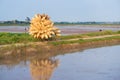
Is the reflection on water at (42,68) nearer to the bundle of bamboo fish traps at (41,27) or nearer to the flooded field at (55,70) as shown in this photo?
the flooded field at (55,70)

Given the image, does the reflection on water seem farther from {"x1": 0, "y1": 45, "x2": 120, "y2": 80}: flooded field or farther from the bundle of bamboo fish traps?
the bundle of bamboo fish traps

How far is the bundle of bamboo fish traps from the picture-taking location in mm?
23797

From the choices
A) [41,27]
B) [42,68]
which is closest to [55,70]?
[42,68]

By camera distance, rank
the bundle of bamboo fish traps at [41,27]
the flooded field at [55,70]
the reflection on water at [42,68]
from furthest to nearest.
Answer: the bundle of bamboo fish traps at [41,27]
the reflection on water at [42,68]
the flooded field at [55,70]

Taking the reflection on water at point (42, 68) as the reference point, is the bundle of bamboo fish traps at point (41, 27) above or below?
above

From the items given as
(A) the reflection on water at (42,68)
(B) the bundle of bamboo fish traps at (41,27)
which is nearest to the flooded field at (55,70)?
(A) the reflection on water at (42,68)

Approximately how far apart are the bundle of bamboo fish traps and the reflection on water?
4843 mm

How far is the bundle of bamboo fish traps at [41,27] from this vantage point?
2380cm

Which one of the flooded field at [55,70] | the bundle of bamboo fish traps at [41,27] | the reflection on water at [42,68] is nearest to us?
the flooded field at [55,70]

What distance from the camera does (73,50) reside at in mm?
24516

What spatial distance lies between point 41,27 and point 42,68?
321 inches

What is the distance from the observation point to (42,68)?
15.8 meters

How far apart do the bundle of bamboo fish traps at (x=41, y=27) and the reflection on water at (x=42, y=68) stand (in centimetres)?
484

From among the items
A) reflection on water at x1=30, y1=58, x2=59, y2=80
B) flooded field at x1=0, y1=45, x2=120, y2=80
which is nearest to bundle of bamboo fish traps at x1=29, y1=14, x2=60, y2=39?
reflection on water at x1=30, y1=58, x2=59, y2=80
